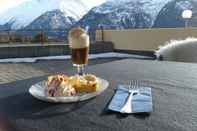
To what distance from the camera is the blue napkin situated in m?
0.73

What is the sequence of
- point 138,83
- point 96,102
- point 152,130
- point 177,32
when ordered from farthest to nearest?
1. point 177,32
2. point 138,83
3. point 96,102
4. point 152,130

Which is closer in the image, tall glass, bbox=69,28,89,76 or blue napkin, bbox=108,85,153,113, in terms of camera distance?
blue napkin, bbox=108,85,153,113

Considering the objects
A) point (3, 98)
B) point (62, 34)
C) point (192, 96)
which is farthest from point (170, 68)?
point (62, 34)

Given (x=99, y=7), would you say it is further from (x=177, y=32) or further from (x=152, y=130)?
(x=152, y=130)

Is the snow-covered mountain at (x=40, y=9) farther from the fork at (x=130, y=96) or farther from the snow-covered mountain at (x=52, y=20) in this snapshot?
the fork at (x=130, y=96)

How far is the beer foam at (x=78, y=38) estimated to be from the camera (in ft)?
3.35

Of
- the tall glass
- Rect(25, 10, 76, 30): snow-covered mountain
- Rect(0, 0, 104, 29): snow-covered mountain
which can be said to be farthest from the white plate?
Rect(0, 0, 104, 29): snow-covered mountain

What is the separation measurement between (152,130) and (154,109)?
135 millimetres

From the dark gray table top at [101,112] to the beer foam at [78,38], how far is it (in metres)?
0.17

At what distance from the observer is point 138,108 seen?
733 mm

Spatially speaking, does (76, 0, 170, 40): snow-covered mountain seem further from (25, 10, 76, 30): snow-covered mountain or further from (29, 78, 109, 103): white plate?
(29, 78, 109, 103): white plate

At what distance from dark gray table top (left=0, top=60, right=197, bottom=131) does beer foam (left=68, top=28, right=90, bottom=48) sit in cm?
17

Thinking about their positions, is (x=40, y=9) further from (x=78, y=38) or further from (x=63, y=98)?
(x=63, y=98)

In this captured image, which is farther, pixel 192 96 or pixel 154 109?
pixel 192 96
